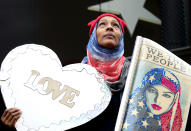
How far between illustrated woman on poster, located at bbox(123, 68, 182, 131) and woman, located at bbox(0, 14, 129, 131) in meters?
0.42

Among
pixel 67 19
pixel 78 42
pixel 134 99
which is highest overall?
pixel 134 99

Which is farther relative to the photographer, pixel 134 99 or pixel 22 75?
pixel 22 75

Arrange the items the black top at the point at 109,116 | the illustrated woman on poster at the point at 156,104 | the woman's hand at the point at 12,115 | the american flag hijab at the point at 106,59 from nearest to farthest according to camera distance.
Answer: the illustrated woman on poster at the point at 156,104, the woman's hand at the point at 12,115, the black top at the point at 109,116, the american flag hijab at the point at 106,59

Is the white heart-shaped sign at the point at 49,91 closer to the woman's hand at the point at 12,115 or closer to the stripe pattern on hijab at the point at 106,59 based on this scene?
the woman's hand at the point at 12,115

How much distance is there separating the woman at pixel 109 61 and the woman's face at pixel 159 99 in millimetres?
415

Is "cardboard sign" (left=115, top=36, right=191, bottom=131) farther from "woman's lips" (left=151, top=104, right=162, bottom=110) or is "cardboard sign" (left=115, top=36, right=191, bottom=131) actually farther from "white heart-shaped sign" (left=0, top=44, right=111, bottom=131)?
"white heart-shaped sign" (left=0, top=44, right=111, bottom=131)

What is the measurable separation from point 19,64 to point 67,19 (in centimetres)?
209

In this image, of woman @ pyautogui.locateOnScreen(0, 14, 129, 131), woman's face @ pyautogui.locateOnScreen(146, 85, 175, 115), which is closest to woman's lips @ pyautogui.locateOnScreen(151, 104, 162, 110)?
woman's face @ pyautogui.locateOnScreen(146, 85, 175, 115)

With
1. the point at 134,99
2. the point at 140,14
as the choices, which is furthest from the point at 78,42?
the point at 134,99

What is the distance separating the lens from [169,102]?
139cm

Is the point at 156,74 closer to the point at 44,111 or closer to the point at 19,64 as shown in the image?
the point at 44,111

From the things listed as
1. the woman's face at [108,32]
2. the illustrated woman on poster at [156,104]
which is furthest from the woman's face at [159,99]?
the woman's face at [108,32]

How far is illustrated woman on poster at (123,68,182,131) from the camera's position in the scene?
129cm

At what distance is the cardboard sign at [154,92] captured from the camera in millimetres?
1292
